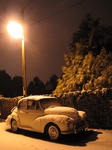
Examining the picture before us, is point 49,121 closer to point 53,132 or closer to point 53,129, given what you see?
point 53,129

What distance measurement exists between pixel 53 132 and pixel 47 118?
59cm

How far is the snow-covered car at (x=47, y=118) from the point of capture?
285 inches

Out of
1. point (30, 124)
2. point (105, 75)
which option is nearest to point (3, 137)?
point (30, 124)

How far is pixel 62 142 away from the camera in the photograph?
23.9 ft

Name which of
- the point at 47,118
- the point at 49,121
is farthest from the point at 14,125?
the point at 49,121

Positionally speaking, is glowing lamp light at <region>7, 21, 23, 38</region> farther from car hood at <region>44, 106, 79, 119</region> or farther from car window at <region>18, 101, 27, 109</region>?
car hood at <region>44, 106, 79, 119</region>

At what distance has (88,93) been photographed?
10023 millimetres

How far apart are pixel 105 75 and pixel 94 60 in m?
2.14

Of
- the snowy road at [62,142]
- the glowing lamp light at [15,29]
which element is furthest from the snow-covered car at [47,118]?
the glowing lamp light at [15,29]

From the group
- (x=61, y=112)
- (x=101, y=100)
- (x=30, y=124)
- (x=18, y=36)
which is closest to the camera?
(x=61, y=112)

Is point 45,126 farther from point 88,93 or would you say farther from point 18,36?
point 18,36

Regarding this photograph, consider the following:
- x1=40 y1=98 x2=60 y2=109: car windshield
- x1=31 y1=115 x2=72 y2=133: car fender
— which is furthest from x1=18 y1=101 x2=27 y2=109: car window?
x1=31 y1=115 x2=72 y2=133: car fender

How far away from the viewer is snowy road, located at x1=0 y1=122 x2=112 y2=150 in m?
6.69

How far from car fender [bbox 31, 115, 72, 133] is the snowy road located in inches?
20.7
